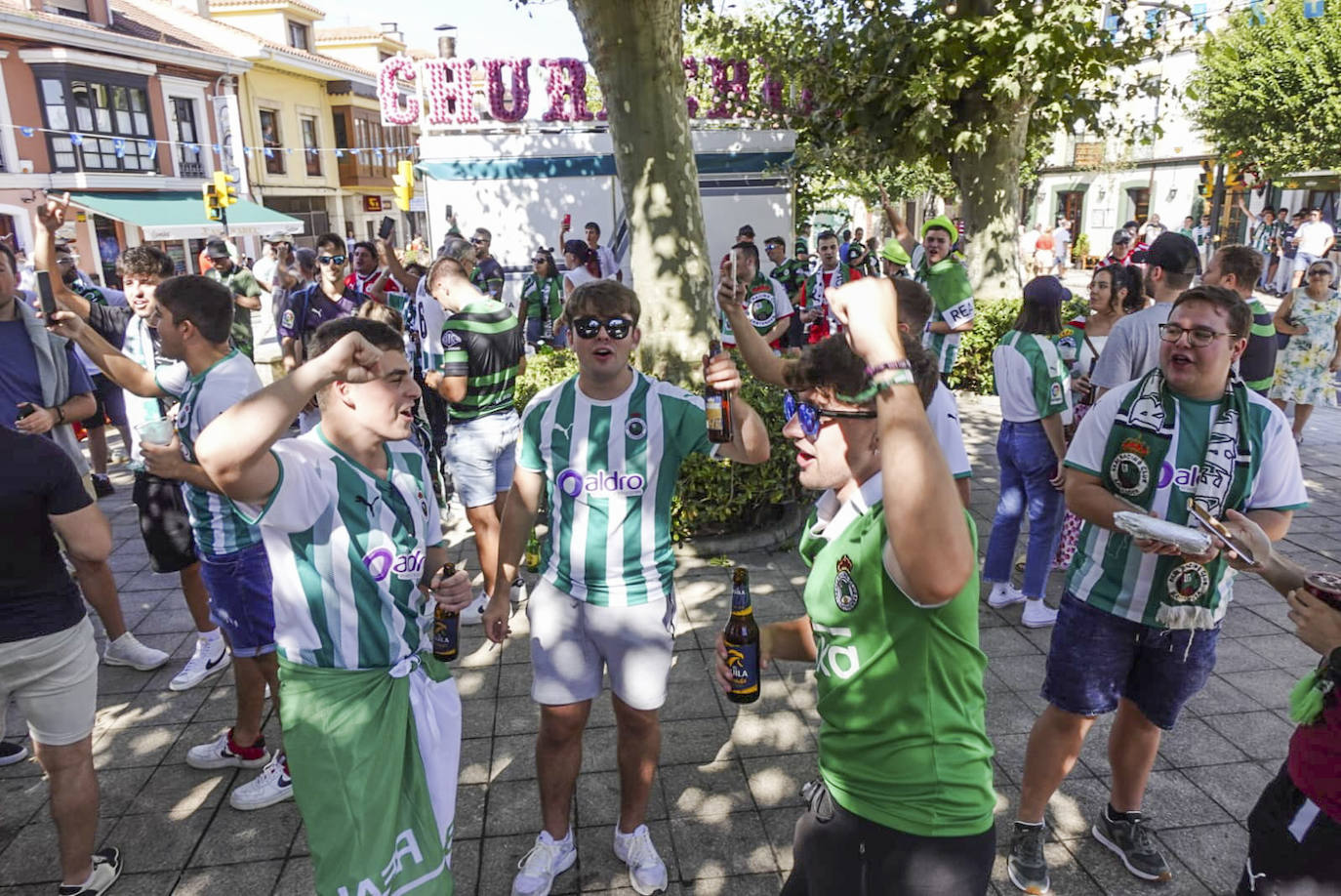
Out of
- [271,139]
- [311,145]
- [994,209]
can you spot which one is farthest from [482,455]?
[311,145]

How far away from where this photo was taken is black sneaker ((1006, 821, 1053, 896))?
3270mm

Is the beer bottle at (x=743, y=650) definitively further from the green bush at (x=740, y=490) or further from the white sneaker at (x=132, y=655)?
the white sneaker at (x=132, y=655)

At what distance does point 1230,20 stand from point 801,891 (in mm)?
29893

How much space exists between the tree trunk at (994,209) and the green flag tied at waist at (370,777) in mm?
11763

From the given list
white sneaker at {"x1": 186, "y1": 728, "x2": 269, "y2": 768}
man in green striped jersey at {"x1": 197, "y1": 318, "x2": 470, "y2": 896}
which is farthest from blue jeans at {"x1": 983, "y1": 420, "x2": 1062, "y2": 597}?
white sneaker at {"x1": 186, "y1": 728, "x2": 269, "y2": 768}

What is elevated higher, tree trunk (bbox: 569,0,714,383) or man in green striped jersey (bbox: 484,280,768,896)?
tree trunk (bbox: 569,0,714,383)

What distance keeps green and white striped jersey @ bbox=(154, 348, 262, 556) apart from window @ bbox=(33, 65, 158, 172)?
27.8m

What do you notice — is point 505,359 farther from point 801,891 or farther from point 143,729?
point 801,891

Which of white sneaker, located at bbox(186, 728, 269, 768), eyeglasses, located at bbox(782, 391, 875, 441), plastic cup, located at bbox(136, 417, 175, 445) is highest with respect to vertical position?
eyeglasses, located at bbox(782, 391, 875, 441)

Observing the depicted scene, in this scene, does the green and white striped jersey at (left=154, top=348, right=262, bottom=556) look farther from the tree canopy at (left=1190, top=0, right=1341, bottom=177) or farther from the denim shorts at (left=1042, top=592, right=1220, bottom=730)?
the tree canopy at (left=1190, top=0, right=1341, bottom=177)

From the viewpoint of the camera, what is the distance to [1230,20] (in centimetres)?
2420

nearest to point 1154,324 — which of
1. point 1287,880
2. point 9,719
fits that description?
point 1287,880

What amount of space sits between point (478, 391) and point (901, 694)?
159 inches

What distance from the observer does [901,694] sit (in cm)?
213
